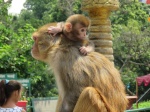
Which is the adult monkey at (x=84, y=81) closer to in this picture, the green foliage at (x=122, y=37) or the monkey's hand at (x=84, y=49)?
the monkey's hand at (x=84, y=49)

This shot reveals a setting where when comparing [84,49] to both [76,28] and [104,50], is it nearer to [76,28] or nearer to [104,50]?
[76,28]

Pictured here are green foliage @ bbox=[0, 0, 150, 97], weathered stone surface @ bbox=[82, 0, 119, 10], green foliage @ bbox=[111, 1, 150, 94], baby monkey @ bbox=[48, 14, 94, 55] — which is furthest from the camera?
green foliage @ bbox=[111, 1, 150, 94]

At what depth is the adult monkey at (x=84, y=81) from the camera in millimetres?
3395

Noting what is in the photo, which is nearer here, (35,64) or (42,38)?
(42,38)

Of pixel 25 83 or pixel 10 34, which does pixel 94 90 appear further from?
pixel 10 34

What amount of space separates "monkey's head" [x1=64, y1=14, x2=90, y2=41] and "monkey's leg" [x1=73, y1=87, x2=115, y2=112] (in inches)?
Answer: 22.6

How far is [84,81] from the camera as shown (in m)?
3.47

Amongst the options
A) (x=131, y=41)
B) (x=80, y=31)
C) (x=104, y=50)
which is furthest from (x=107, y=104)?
(x=131, y=41)

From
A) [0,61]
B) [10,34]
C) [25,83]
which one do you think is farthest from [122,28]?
[25,83]

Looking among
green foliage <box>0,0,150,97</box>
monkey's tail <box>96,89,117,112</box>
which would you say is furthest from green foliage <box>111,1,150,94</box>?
monkey's tail <box>96,89,117,112</box>

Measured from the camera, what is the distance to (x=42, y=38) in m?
3.70

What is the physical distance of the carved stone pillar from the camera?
7.17 metres

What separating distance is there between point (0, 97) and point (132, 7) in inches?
921

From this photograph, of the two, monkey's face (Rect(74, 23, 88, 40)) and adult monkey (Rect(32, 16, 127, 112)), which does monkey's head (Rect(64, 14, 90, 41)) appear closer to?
monkey's face (Rect(74, 23, 88, 40))
